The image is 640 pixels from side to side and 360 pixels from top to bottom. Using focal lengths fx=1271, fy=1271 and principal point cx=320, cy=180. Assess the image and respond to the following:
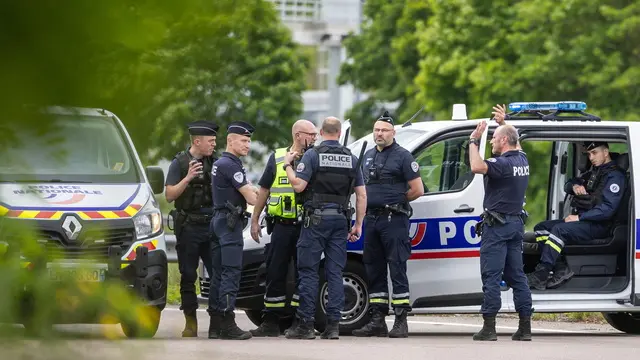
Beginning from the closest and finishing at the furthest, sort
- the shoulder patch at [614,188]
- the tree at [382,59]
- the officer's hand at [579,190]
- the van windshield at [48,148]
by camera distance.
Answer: the van windshield at [48,148], the shoulder patch at [614,188], the officer's hand at [579,190], the tree at [382,59]

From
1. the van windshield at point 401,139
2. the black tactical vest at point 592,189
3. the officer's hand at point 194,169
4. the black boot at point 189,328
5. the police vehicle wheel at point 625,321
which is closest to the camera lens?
the black boot at point 189,328

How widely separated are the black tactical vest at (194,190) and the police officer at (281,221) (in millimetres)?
397

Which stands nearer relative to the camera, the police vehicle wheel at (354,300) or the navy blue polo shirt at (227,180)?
the navy blue polo shirt at (227,180)

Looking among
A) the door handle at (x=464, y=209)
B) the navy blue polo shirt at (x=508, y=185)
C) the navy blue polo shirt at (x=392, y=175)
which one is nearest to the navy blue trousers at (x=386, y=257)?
the navy blue polo shirt at (x=392, y=175)

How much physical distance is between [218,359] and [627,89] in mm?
30140

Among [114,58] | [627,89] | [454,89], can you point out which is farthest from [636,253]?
[454,89]

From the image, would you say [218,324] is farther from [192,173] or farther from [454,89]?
[454,89]

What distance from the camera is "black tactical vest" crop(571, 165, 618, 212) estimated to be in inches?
406

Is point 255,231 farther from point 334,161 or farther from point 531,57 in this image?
point 531,57

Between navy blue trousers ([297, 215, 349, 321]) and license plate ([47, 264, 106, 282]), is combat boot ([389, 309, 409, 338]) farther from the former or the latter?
license plate ([47, 264, 106, 282])

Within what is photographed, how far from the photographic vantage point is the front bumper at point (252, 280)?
386 inches

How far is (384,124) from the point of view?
9539mm

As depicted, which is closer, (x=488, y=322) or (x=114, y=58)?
(x=114, y=58)

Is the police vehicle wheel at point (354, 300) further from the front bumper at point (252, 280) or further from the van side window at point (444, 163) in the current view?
the van side window at point (444, 163)
